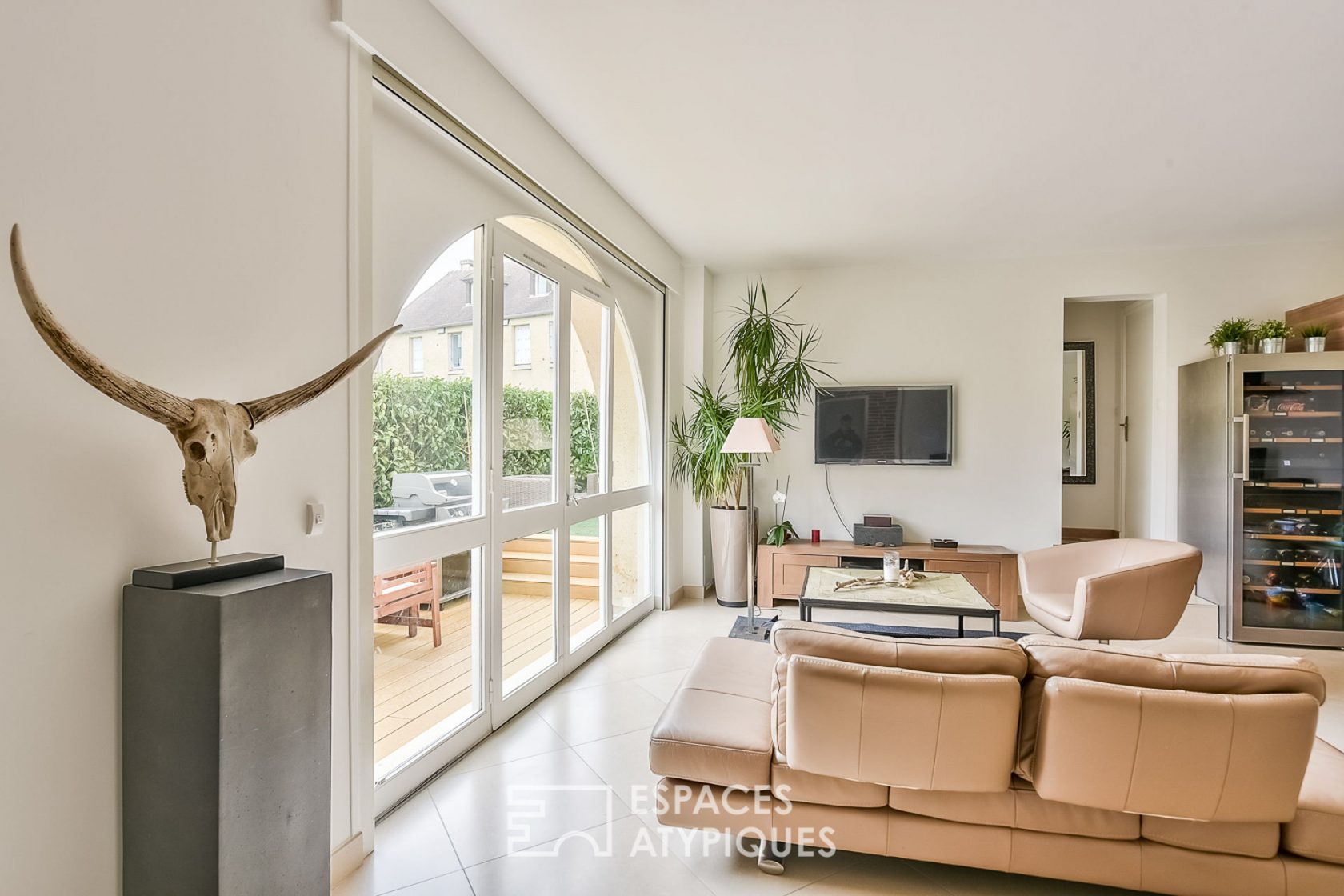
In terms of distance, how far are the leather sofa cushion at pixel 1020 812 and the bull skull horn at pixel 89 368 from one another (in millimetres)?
2047

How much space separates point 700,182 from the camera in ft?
12.7

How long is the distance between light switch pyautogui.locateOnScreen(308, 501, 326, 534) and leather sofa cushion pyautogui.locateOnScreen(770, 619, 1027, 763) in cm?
136

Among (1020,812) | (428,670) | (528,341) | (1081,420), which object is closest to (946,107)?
(528,341)

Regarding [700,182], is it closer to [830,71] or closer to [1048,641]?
[830,71]

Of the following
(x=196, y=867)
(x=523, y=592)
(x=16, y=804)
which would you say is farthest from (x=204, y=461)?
(x=523, y=592)

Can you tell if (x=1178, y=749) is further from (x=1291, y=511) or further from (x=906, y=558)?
(x=1291, y=511)

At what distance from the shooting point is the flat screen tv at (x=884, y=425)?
5.43 m

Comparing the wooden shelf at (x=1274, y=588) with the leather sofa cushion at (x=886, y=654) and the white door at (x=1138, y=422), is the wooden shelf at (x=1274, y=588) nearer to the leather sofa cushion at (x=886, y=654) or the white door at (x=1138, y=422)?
the white door at (x=1138, y=422)

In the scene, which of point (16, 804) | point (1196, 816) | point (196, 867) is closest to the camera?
point (16, 804)

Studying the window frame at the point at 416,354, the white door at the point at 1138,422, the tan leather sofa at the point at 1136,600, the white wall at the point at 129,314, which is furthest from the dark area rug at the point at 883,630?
the white wall at the point at 129,314

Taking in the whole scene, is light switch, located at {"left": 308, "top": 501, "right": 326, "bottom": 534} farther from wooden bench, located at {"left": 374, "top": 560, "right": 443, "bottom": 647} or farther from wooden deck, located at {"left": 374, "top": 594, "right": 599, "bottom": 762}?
wooden deck, located at {"left": 374, "top": 594, "right": 599, "bottom": 762}

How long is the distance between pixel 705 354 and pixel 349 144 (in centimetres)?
399

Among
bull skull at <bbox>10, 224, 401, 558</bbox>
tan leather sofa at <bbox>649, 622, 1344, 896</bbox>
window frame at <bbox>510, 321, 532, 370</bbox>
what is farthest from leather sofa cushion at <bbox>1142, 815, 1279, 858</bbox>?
window frame at <bbox>510, 321, 532, 370</bbox>

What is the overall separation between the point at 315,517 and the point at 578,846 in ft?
4.43
